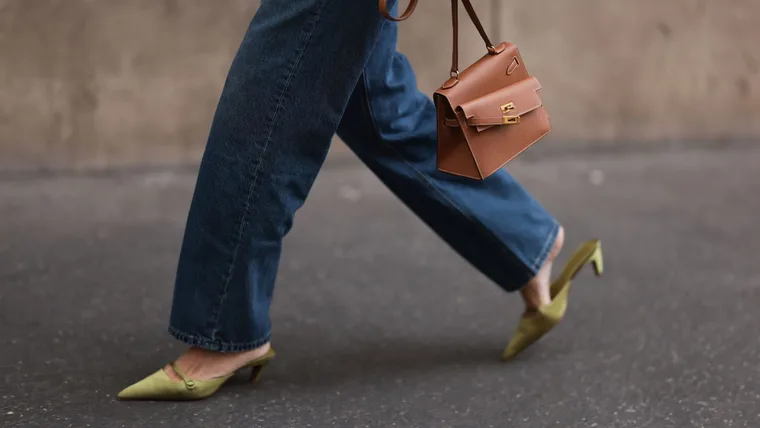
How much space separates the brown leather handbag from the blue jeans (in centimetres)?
17

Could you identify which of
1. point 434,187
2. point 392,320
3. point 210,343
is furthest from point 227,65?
point 210,343

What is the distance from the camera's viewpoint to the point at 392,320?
2.54 m

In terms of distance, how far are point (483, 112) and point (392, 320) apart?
791 millimetres

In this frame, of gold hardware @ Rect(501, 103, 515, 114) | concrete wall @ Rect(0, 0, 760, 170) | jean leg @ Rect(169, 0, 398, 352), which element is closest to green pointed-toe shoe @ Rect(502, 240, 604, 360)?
gold hardware @ Rect(501, 103, 515, 114)

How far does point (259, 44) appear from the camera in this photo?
1.82 metres

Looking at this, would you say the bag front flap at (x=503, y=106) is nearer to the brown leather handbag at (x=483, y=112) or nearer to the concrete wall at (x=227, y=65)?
the brown leather handbag at (x=483, y=112)

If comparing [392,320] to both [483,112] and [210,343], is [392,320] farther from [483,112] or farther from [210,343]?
[483,112]

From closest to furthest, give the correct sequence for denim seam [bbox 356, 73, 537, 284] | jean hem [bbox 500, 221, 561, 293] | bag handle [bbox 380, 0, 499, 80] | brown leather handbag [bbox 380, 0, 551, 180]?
bag handle [bbox 380, 0, 499, 80] < brown leather handbag [bbox 380, 0, 551, 180] < denim seam [bbox 356, 73, 537, 284] < jean hem [bbox 500, 221, 561, 293]

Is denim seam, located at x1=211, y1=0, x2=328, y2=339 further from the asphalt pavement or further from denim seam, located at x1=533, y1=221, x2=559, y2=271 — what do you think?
denim seam, located at x1=533, y1=221, x2=559, y2=271

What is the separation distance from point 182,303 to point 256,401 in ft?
0.80

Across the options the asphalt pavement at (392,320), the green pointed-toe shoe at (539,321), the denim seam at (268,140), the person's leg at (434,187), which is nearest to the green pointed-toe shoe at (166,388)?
the asphalt pavement at (392,320)

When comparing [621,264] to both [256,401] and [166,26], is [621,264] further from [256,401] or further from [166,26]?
[166,26]

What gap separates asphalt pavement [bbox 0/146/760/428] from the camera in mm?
1952

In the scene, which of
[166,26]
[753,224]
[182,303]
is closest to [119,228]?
[166,26]
